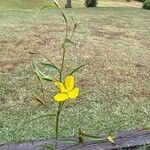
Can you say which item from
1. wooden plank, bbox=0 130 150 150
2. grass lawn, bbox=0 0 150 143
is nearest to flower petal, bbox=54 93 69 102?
grass lawn, bbox=0 0 150 143

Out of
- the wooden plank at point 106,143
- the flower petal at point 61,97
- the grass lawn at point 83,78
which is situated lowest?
the grass lawn at point 83,78

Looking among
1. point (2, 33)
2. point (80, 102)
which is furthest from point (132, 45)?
point (80, 102)

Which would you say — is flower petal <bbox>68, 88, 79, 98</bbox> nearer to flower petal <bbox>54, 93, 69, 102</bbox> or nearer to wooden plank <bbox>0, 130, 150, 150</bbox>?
flower petal <bbox>54, 93, 69, 102</bbox>

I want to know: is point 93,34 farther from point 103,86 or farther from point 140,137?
point 140,137

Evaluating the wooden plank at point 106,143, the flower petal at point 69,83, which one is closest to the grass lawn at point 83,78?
the flower petal at point 69,83

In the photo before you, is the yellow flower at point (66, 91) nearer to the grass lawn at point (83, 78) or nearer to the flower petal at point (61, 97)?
the flower petal at point (61, 97)

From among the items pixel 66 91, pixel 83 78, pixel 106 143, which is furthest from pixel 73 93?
pixel 83 78
